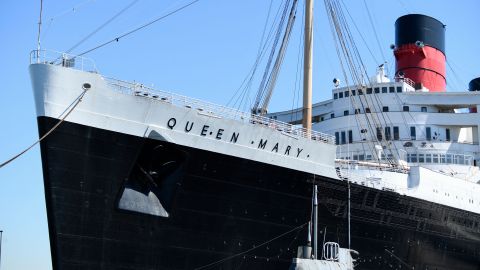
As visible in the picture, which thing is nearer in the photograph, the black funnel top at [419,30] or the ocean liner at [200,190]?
the ocean liner at [200,190]

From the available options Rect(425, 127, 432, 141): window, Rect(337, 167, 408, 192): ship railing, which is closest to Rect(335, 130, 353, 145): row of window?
Rect(425, 127, 432, 141): window

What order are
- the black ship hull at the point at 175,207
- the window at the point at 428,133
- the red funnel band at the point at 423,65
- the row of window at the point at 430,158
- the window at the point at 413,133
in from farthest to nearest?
the red funnel band at the point at 423,65, the window at the point at 428,133, the window at the point at 413,133, the row of window at the point at 430,158, the black ship hull at the point at 175,207

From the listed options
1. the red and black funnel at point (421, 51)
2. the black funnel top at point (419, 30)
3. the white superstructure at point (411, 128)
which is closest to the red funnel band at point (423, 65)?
the red and black funnel at point (421, 51)

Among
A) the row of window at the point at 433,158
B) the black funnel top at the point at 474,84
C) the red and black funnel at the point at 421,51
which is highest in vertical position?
the red and black funnel at the point at 421,51

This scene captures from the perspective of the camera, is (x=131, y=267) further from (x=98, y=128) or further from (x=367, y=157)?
(x=367, y=157)

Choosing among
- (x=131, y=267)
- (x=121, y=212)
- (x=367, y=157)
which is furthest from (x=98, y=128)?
(x=367, y=157)

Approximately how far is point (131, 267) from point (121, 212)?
5.00 ft

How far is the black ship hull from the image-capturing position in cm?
1664

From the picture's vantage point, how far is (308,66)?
78.3 ft

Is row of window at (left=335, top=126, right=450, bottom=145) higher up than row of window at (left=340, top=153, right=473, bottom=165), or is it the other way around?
row of window at (left=335, top=126, right=450, bottom=145)

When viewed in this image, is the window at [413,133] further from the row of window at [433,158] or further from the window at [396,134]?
the row of window at [433,158]

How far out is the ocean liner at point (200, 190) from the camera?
16.7m

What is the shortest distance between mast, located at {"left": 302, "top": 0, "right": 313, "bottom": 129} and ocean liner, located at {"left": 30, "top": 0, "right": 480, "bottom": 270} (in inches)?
10.2

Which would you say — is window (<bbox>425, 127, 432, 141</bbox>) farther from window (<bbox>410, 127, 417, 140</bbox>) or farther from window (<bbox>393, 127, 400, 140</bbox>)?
window (<bbox>393, 127, 400, 140</bbox>)
